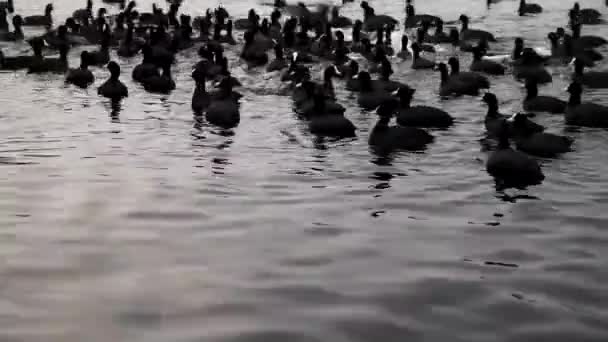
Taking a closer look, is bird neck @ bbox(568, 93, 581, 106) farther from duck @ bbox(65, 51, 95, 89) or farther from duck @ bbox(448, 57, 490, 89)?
duck @ bbox(65, 51, 95, 89)

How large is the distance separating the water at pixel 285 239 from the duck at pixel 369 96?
3.02 metres

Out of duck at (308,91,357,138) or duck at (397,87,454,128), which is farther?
duck at (397,87,454,128)

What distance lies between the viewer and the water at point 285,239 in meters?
7.47

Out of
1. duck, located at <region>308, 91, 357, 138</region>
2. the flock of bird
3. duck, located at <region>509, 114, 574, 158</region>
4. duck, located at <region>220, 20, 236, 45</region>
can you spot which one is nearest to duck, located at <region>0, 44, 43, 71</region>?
the flock of bird

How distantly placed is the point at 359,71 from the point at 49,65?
10.6m

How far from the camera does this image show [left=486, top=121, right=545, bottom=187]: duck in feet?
42.8

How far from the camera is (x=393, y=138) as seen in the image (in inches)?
618

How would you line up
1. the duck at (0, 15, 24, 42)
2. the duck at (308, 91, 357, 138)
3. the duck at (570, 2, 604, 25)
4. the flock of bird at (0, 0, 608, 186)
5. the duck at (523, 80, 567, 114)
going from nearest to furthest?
the flock of bird at (0, 0, 608, 186) < the duck at (308, 91, 357, 138) < the duck at (523, 80, 567, 114) < the duck at (0, 15, 24, 42) < the duck at (570, 2, 604, 25)

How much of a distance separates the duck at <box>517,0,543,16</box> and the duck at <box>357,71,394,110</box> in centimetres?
2483

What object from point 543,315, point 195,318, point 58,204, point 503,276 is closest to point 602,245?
point 503,276

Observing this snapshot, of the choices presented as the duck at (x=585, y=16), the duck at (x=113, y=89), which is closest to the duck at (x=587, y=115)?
the duck at (x=113, y=89)

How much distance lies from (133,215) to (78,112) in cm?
944

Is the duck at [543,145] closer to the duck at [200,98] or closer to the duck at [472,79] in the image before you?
the duck at [472,79]

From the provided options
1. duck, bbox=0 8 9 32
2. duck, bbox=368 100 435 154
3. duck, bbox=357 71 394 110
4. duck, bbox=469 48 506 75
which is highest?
duck, bbox=0 8 9 32
